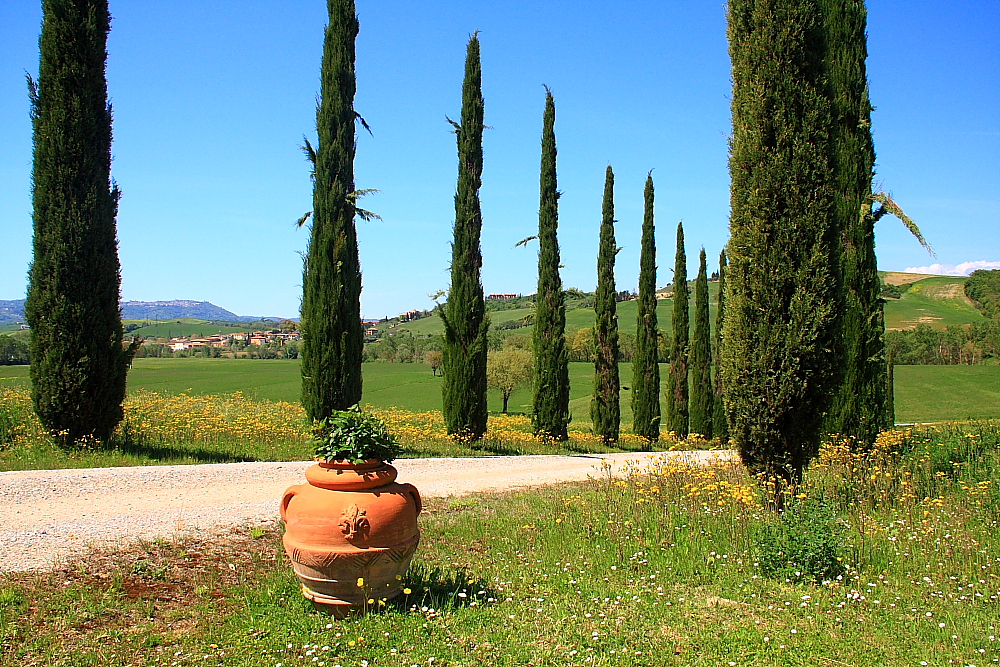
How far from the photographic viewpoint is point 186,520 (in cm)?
734

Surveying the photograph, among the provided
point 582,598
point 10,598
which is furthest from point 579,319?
point 10,598

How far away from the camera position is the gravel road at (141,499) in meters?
6.50

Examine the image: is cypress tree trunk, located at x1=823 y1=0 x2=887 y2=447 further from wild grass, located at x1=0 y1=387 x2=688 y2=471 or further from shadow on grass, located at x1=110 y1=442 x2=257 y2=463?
shadow on grass, located at x1=110 y1=442 x2=257 y2=463

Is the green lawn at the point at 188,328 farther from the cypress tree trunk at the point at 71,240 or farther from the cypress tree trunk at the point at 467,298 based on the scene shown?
the cypress tree trunk at the point at 71,240

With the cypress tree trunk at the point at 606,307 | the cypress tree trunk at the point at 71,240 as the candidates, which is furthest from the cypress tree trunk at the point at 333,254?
the cypress tree trunk at the point at 606,307

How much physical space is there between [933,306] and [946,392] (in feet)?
114

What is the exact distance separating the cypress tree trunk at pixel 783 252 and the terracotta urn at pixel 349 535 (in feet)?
15.5

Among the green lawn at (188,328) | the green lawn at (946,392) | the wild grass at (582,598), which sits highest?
the green lawn at (188,328)

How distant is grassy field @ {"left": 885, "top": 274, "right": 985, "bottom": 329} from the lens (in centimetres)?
6531

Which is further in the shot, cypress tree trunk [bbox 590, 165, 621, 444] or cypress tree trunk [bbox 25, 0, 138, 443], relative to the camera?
cypress tree trunk [bbox 590, 165, 621, 444]

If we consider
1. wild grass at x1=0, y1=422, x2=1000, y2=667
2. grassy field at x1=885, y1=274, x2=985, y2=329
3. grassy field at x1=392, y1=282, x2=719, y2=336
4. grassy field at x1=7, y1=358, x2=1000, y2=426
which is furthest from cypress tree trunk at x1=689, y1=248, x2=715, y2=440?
grassy field at x1=885, y1=274, x2=985, y2=329

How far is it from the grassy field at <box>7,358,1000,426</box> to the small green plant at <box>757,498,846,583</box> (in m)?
29.5

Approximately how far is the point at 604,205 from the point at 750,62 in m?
16.7

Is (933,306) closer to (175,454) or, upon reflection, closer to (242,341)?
(242,341)
